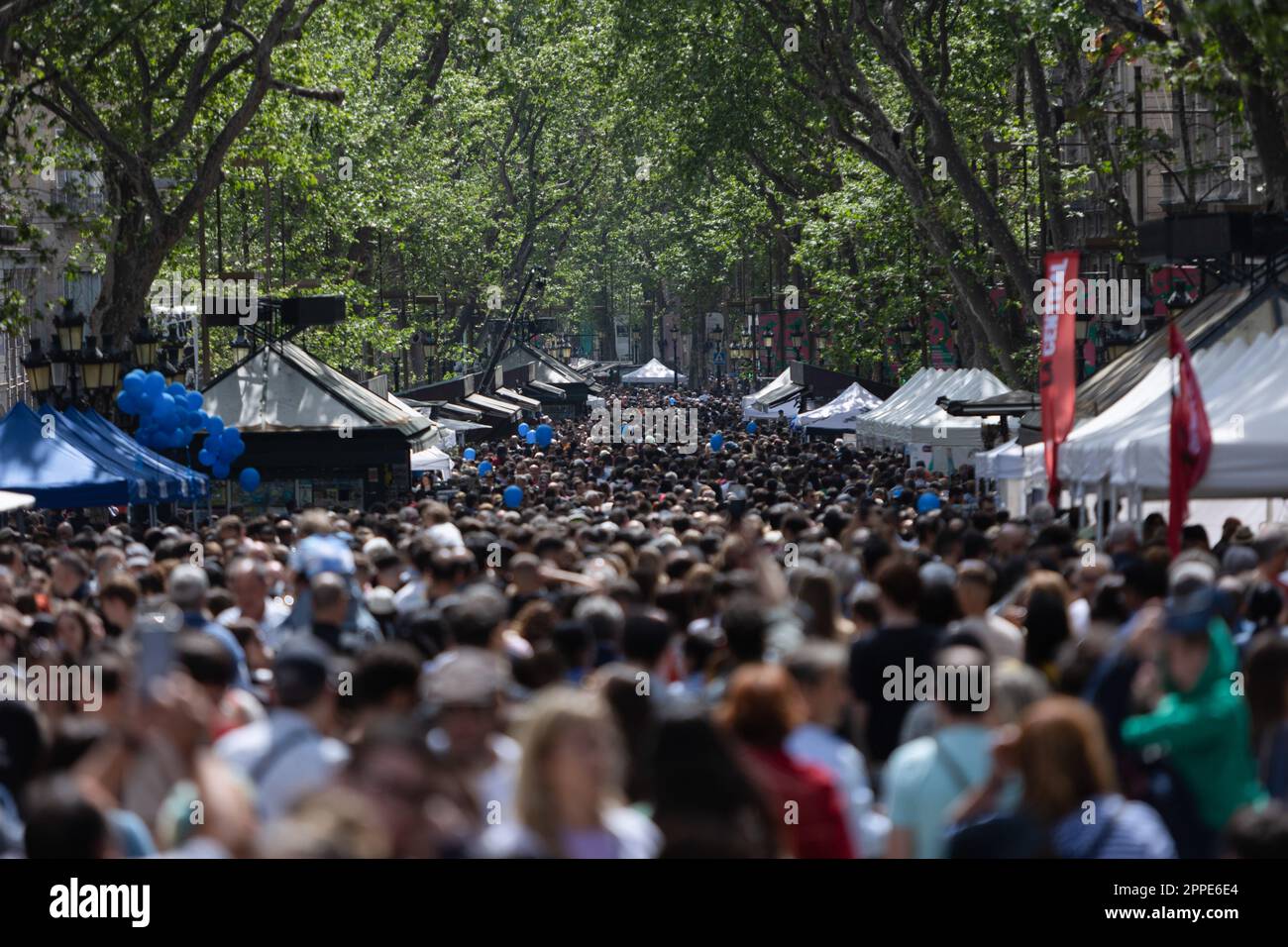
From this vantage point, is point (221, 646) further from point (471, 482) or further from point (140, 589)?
point (471, 482)

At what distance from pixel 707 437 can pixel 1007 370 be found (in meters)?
17.2

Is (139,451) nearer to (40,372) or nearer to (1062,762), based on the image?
(40,372)

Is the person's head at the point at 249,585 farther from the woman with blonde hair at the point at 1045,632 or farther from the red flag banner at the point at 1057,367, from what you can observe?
the red flag banner at the point at 1057,367

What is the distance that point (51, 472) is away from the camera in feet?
58.2

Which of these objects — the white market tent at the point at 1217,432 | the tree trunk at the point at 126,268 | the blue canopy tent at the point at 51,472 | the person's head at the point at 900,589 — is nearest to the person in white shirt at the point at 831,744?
the person's head at the point at 900,589

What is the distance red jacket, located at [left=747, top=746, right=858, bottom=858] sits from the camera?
5.57m

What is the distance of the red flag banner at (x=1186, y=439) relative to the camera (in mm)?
12352

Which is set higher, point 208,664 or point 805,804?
point 208,664

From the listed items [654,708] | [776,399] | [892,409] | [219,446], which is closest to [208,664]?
[654,708]

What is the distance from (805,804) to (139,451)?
1510 cm

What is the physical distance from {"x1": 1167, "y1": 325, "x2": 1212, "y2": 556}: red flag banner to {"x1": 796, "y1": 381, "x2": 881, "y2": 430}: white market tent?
2391cm

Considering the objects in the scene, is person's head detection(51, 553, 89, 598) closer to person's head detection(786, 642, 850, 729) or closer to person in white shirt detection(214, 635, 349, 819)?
person in white shirt detection(214, 635, 349, 819)

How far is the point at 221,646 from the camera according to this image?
23.0 feet

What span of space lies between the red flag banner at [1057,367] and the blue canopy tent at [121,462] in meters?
8.26
